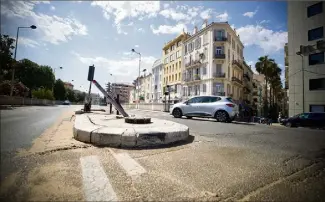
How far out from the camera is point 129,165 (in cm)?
235

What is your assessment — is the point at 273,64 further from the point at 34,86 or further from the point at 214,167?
the point at 34,86

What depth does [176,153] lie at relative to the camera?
120 inches

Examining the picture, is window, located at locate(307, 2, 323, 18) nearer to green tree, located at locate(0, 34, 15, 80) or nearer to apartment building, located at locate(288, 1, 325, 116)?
apartment building, located at locate(288, 1, 325, 116)

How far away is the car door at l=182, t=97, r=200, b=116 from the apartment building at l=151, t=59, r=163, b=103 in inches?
1593

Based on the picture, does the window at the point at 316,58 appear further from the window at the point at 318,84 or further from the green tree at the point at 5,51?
the green tree at the point at 5,51

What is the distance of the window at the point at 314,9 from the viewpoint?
3.39 metres

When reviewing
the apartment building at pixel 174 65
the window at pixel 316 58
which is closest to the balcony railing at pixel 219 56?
the apartment building at pixel 174 65

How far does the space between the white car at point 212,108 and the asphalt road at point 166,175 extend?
701cm

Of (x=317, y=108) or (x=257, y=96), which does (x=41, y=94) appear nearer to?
(x=317, y=108)

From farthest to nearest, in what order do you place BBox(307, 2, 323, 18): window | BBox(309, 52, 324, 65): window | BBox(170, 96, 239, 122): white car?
1. BBox(170, 96, 239, 122): white car
2. BBox(307, 2, 323, 18): window
3. BBox(309, 52, 324, 65): window

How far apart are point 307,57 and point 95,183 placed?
4.42 m

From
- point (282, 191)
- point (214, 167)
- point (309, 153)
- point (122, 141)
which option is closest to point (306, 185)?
point (282, 191)

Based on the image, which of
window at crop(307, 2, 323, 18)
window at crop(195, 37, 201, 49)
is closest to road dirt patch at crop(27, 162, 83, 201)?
window at crop(307, 2, 323, 18)

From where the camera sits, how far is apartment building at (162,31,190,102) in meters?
43.7
